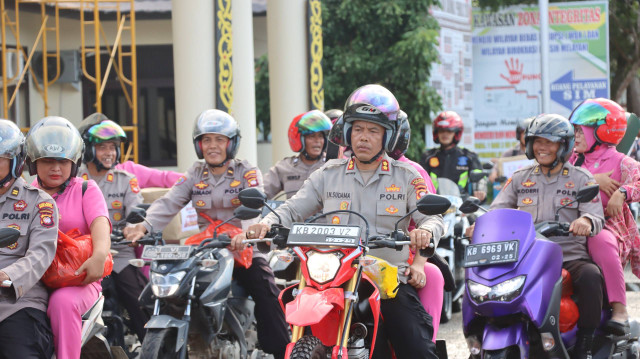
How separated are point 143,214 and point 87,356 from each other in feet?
3.78

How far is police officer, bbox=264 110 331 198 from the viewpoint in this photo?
10203 millimetres

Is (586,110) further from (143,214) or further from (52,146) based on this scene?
(52,146)

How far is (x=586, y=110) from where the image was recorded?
805 centimetres

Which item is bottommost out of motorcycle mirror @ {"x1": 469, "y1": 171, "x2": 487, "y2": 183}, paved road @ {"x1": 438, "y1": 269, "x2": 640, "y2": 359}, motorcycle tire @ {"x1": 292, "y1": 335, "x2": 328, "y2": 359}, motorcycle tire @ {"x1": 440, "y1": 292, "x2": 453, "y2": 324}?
paved road @ {"x1": 438, "y1": 269, "x2": 640, "y2": 359}

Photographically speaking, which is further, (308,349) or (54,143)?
(54,143)

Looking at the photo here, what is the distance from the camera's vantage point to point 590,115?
26.2 ft

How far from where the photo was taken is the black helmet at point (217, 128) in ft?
26.1

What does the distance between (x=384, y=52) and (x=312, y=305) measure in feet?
53.3

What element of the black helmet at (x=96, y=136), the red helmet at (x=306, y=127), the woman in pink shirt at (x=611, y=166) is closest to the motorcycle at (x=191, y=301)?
the black helmet at (x=96, y=136)

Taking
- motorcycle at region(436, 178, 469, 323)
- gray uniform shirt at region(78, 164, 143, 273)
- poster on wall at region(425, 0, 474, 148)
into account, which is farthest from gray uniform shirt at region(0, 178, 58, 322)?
poster on wall at region(425, 0, 474, 148)

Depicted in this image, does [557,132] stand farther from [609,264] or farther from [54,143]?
[54,143]

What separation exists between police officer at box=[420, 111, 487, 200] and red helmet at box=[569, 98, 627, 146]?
165 inches

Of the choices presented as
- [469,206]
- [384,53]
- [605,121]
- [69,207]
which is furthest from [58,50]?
[469,206]

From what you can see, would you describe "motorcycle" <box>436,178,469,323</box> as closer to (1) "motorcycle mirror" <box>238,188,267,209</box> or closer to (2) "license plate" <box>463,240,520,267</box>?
(2) "license plate" <box>463,240,520,267</box>
